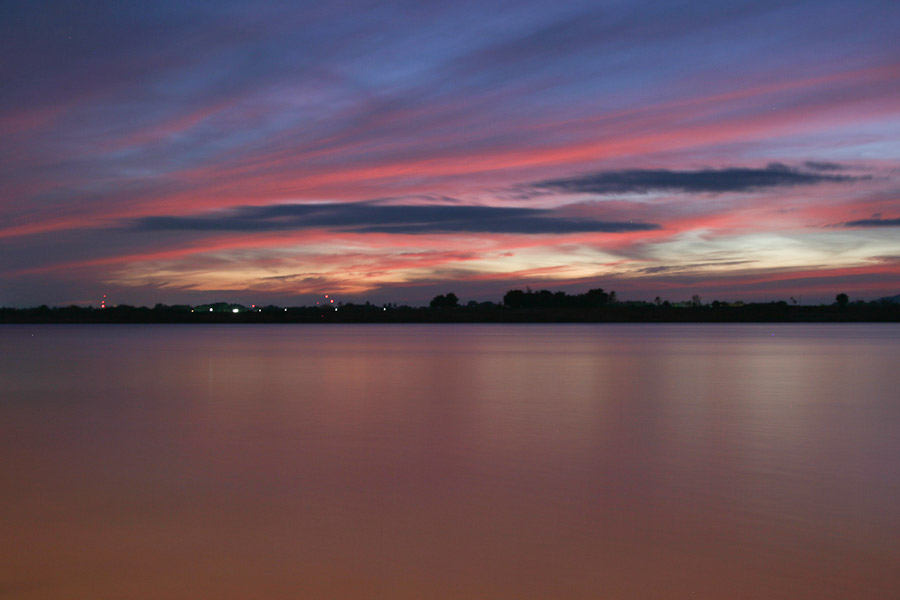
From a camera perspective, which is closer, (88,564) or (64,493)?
(88,564)

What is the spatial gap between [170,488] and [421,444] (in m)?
4.97

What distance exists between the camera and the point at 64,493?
10.2 metres

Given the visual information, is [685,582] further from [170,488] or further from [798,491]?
[170,488]

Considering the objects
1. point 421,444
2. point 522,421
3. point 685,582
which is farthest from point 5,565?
point 522,421

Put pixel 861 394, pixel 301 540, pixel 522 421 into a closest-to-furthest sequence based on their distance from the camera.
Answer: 1. pixel 301 540
2. pixel 522 421
3. pixel 861 394

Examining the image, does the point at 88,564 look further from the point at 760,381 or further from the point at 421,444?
the point at 760,381

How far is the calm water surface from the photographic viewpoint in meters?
6.80

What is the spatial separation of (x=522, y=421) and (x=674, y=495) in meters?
7.57

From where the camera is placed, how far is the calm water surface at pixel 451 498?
6.80m

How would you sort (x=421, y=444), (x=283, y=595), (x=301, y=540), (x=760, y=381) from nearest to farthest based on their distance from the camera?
(x=283, y=595) → (x=301, y=540) → (x=421, y=444) → (x=760, y=381)

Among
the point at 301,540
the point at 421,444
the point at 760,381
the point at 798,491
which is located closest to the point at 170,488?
the point at 301,540

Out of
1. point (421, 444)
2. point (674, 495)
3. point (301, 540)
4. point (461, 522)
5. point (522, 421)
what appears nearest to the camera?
point (301, 540)

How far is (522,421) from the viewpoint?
17422 mm

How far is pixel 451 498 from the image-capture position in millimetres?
9906
